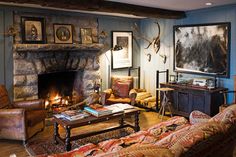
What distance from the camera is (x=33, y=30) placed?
16.8 ft

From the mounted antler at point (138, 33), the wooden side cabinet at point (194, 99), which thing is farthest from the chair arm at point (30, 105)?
the mounted antler at point (138, 33)

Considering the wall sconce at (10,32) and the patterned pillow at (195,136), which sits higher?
the wall sconce at (10,32)

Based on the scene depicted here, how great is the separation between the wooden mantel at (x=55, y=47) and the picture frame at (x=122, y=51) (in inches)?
22.1

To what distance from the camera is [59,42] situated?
5.48 m

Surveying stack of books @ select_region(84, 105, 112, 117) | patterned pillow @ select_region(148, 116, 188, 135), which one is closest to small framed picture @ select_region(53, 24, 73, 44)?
stack of books @ select_region(84, 105, 112, 117)

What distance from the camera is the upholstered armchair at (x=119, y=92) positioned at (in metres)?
5.48

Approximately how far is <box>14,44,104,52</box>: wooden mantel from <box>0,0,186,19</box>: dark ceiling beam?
1.25 m

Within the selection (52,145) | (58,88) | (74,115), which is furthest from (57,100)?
(74,115)

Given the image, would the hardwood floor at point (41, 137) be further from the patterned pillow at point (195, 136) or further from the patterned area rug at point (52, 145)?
the patterned pillow at point (195, 136)

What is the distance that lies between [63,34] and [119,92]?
1800 mm

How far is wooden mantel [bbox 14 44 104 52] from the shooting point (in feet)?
16.0

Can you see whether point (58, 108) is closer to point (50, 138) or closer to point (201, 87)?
point (50, 138)

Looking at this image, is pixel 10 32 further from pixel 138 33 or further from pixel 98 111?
pixel 138 33

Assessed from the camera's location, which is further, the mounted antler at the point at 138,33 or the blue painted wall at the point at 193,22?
the mounted antler at the point at 138,33
